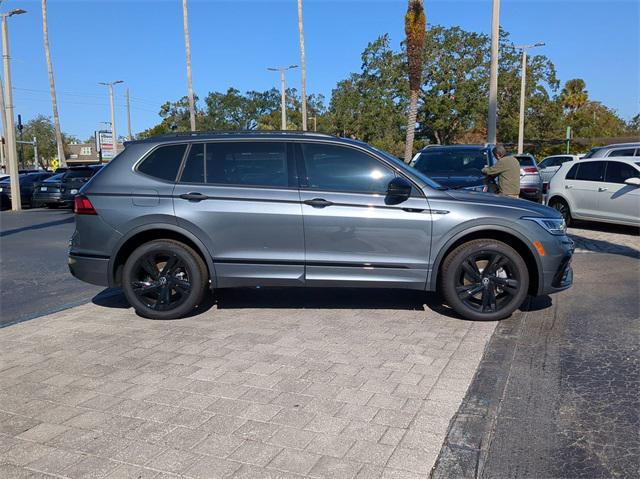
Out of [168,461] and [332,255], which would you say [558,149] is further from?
[168,461]

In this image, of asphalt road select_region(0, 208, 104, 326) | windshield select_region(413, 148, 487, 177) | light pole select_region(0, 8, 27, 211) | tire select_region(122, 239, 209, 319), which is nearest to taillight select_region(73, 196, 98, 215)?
tire select_region(122, 239, 209, 319)

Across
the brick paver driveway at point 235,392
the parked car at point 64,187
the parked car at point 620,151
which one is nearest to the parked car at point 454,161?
the brick paver driveway at point 235,392

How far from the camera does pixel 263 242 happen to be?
A: 5.61m

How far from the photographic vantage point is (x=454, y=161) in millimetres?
10781

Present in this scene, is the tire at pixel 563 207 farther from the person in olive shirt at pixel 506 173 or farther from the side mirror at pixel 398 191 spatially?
the side mirror at pixel 398 191

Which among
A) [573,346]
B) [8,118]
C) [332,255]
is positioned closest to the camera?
[573,346]

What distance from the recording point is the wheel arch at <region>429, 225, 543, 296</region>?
554 cm

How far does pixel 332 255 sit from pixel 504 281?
5.61 feet

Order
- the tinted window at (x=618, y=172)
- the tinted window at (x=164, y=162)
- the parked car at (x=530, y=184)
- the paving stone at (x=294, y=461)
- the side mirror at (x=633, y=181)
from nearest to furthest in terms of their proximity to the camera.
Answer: the paving stone at (x=294, y=461), the tinted window at (x=164, y=162), the side mirror at (x=633, y=181), the tinted window at (x=618, y=172), the parked car at (x=530, y=184)

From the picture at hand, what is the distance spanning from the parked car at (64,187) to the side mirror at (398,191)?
17988 mm

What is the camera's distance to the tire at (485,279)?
5570mm

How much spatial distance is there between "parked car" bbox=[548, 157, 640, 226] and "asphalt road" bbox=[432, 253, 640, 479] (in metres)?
5.99

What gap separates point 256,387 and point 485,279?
2.68 meters

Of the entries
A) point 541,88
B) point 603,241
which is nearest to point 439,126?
point 541,88
